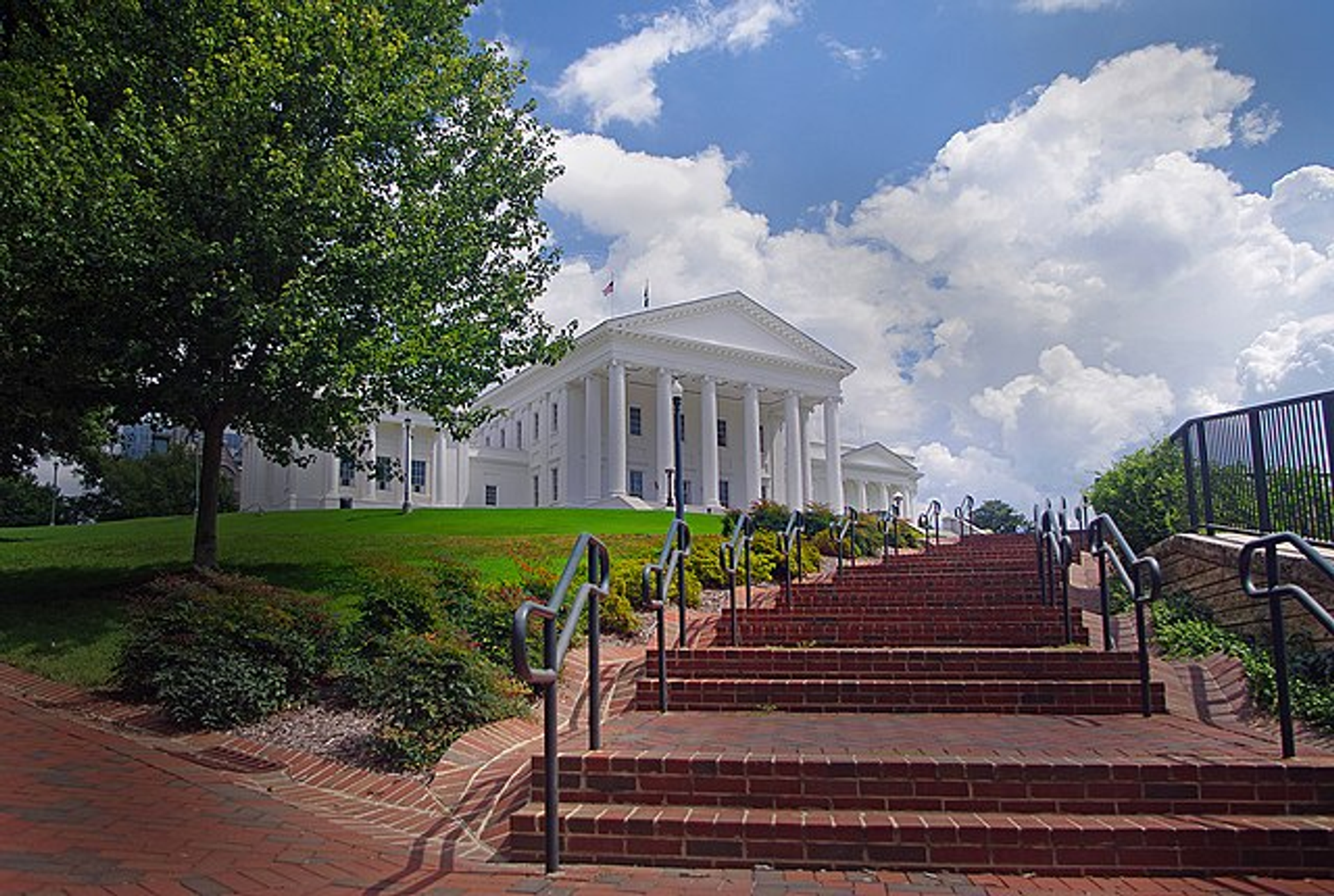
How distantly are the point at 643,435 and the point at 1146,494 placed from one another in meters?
44.1

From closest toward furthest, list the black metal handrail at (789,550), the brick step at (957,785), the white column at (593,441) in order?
the brick step at (957,785) → the black metal handrail at (789,550) → the white column at (593,441)

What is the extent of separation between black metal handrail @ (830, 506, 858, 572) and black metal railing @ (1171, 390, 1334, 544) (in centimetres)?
469

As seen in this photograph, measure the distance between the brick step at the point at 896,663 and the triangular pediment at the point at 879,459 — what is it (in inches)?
2354

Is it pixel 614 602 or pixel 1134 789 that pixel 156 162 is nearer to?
pixel 614 602

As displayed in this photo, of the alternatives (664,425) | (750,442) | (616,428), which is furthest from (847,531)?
(750,442)

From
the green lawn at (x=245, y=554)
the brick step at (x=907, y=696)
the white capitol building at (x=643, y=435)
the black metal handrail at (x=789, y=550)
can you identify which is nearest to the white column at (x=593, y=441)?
the white capitol building at (x=643, y=435)

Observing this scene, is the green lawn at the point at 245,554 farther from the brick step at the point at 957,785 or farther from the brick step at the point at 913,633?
the brick step at the point at 957,785

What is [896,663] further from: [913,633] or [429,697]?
[429,697]

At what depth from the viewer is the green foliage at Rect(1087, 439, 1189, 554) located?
13.7 metres

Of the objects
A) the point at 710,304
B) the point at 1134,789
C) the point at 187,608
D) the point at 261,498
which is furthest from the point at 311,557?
the point at 261,498

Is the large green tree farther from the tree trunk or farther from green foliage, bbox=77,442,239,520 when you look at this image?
green foliage, bbox=77,442,239,520

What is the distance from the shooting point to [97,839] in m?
4.75

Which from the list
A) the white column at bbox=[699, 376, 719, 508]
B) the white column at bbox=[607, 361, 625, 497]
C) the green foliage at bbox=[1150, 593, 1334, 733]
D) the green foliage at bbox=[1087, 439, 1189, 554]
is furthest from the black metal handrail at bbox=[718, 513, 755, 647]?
the white column at bbox=[699, 376, 719, 508]

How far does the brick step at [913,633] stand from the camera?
8570 mm
